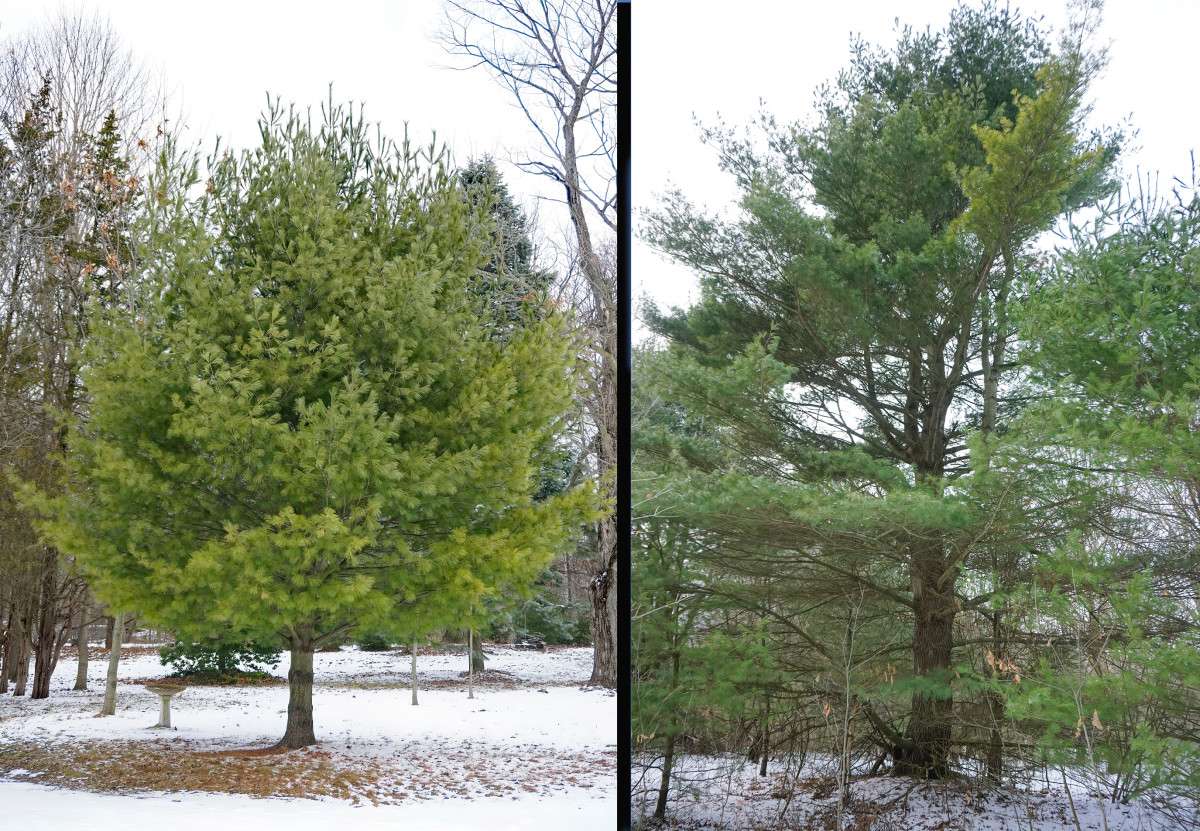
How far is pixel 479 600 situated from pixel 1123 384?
113 inches

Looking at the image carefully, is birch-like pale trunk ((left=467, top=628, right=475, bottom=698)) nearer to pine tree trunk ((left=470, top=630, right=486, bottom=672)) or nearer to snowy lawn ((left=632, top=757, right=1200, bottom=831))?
pine tree trunk ((left=470, top=630, right=486, bottom=672))

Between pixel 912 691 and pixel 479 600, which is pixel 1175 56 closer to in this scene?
pixel 912 691

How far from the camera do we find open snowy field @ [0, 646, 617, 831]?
341cm

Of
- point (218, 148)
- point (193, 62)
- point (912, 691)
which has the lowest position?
point (912, 691)

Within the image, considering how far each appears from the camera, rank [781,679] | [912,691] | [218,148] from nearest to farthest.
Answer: [912,691] < [781,679] < [218,148]

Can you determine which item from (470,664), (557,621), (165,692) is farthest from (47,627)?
(557,621)

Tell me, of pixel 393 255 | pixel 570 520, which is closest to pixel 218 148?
pixel 393 255

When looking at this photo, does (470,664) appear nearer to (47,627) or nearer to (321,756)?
(321,756)

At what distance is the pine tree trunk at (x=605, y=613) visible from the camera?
5.37m

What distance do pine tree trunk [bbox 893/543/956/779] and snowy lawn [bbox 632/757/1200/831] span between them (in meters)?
0.08

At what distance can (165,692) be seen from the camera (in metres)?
3.94

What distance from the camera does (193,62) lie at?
14.1 feet

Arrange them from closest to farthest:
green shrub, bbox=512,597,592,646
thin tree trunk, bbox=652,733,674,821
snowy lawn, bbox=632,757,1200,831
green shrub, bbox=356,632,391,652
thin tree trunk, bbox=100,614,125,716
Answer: snowy lawn, bbox=632,757,1200,831
thin tree trunk, bbox=652,733,674,821
thin tree trunk, bbox=100,614,125,716
green shrub, bbox=356,632,391,652
green shrub, bbox=512,597,592,646

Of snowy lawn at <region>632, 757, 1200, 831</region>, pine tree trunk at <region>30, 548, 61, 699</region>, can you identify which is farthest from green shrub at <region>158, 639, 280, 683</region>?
snowy lawn at <region>632, 757, 1200, 831</region>
